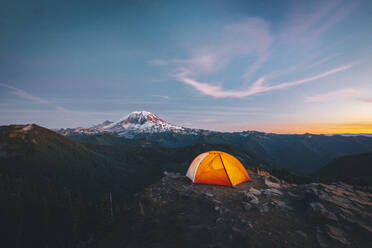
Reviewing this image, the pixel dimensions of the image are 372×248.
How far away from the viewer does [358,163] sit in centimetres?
8550

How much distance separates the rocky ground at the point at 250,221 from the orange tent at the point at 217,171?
2209 millimetres

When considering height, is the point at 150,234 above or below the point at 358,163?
above

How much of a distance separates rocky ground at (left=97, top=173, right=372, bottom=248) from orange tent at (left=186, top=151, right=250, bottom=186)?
2.21m

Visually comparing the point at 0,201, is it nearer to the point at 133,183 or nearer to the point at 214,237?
the point at 214,237

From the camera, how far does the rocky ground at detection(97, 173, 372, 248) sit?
20.0 ft

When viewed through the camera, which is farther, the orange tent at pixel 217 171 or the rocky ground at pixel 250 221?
the orange tent at pixel 217 171

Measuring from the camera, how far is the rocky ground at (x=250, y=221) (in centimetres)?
611

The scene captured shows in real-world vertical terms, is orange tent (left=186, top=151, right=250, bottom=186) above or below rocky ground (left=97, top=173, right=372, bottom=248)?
above

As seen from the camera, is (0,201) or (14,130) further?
(14,130)

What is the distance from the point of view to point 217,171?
1349cm

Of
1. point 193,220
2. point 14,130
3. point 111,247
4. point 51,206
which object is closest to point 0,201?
point 51,206

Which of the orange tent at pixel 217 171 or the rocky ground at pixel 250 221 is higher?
the orange tent at pixel 217 171

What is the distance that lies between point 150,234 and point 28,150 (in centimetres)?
20312

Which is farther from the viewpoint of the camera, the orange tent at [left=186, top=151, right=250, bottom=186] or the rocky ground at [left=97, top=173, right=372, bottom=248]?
the orange tent at [left=186, top=151, right=250, bottom=186]
